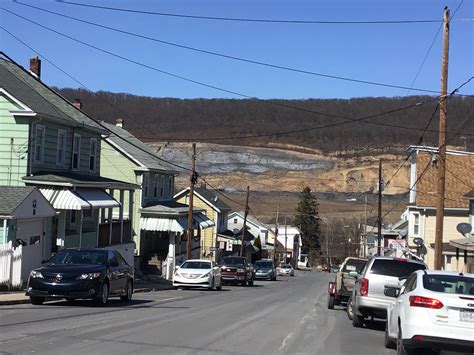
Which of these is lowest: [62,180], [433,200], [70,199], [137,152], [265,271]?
[265,271]

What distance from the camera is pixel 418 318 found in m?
10.1

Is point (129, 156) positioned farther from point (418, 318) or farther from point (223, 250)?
point (418, 318)

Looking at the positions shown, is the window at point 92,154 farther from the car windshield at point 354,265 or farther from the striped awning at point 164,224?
the car windshield at point 354,265

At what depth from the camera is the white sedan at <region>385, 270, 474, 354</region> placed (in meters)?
9.90

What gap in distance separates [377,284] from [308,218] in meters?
106

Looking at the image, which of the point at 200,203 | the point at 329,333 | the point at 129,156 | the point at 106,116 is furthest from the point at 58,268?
the point at 200,203

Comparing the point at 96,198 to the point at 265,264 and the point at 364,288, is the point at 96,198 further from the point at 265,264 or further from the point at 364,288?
the point at 265,264

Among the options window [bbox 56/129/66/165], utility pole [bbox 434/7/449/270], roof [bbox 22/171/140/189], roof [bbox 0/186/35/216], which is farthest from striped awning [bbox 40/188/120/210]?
utility pole [bbox 434/7/449/270]

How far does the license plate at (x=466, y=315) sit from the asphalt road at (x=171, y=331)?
2385mm

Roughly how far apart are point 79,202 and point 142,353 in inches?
707

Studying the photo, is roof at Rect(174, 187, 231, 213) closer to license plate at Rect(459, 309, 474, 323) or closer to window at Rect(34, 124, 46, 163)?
window at Rect(34, 124, 46, 163)

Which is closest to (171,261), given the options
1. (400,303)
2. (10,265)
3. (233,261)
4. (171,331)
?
(233,261)

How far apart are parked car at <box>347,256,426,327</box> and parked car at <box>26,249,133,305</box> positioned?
6755 mm

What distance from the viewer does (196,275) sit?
30.9 metres
